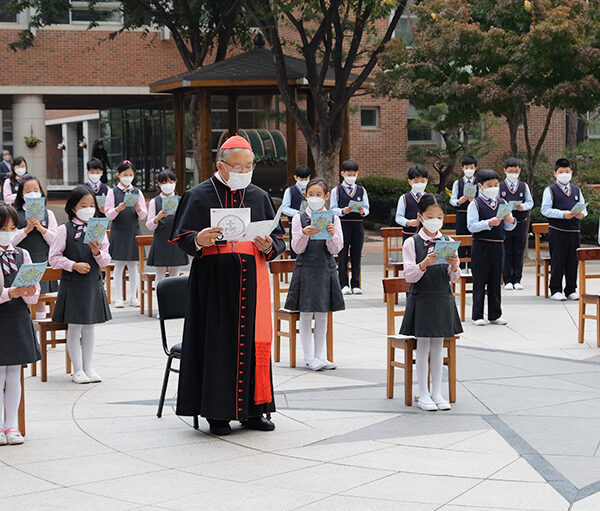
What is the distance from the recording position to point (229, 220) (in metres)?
7.86

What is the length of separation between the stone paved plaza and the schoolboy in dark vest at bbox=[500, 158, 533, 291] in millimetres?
5764

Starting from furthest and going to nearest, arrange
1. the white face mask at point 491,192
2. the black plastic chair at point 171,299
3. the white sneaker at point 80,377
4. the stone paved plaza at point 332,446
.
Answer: the white face mask at point 491,192
the white sneaker at point 80,377
the black plastic chair at point 171,299
the stone paved plaza at point 332,446

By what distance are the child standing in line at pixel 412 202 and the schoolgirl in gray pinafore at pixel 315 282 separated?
4.94 m

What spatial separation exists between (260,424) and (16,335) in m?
1.91

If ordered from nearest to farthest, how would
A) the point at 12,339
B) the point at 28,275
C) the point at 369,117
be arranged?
the point at 28,275 → the point at 12,339 → the point at 369,117

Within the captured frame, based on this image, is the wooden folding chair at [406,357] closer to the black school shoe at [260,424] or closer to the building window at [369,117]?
the black school shoe at [260,424]

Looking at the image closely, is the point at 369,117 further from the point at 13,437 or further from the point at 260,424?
the point at 13,437

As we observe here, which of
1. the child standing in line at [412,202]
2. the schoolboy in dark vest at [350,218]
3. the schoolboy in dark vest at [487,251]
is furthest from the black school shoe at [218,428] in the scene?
the schoolboy in dark vest at [350,218]

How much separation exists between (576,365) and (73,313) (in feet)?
16.1

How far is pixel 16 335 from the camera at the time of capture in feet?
25.9

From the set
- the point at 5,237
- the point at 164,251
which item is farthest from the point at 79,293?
the point at 164,251

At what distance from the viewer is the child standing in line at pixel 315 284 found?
35.1 feet

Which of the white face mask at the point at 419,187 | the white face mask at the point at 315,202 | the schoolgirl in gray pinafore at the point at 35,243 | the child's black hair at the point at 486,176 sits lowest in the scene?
the schoolgirl in gray pinafore at the point at 35,243

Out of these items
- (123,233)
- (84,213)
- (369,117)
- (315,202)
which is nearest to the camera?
(84,213)
